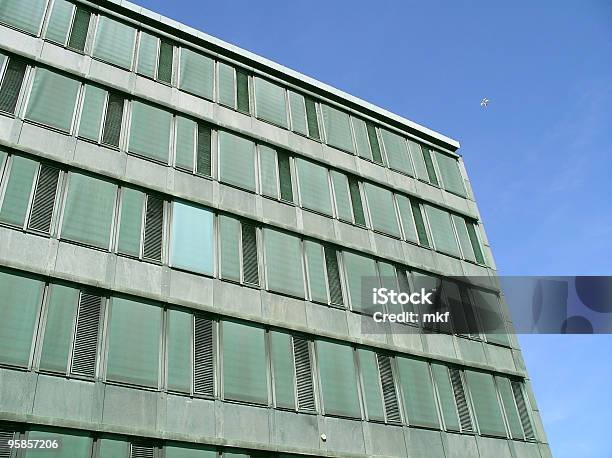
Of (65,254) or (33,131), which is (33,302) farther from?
(33,131)

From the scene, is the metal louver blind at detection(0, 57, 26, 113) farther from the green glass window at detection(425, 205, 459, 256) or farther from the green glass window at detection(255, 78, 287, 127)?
the green glass window at detection(425, 205, 459, 256)

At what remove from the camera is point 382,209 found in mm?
27672

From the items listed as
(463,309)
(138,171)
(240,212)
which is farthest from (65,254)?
(463,309)

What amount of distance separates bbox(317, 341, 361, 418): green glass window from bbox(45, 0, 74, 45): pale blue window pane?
1550 centimetres

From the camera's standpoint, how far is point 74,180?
63.7ft

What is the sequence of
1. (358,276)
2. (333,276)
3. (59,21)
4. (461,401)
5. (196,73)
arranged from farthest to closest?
1. (196,73)
2. (358,276)
3. (333,276)
4. (461,401)
5. (59,21)

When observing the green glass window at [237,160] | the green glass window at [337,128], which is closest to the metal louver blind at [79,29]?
the green glass window at [237,160]

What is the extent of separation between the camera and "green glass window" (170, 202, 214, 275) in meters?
20.1

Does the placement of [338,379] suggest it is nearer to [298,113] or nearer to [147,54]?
[298,113]

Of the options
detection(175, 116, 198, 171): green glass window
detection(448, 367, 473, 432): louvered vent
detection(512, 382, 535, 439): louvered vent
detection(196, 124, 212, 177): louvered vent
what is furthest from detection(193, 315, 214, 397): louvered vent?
detection(512, 382, 535, 439): louvered vent

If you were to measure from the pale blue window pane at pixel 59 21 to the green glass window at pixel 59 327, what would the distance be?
1099 cm

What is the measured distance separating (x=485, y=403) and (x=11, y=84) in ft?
71.7

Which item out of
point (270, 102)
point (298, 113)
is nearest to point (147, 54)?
point (270, 102)

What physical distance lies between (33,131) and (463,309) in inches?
751
